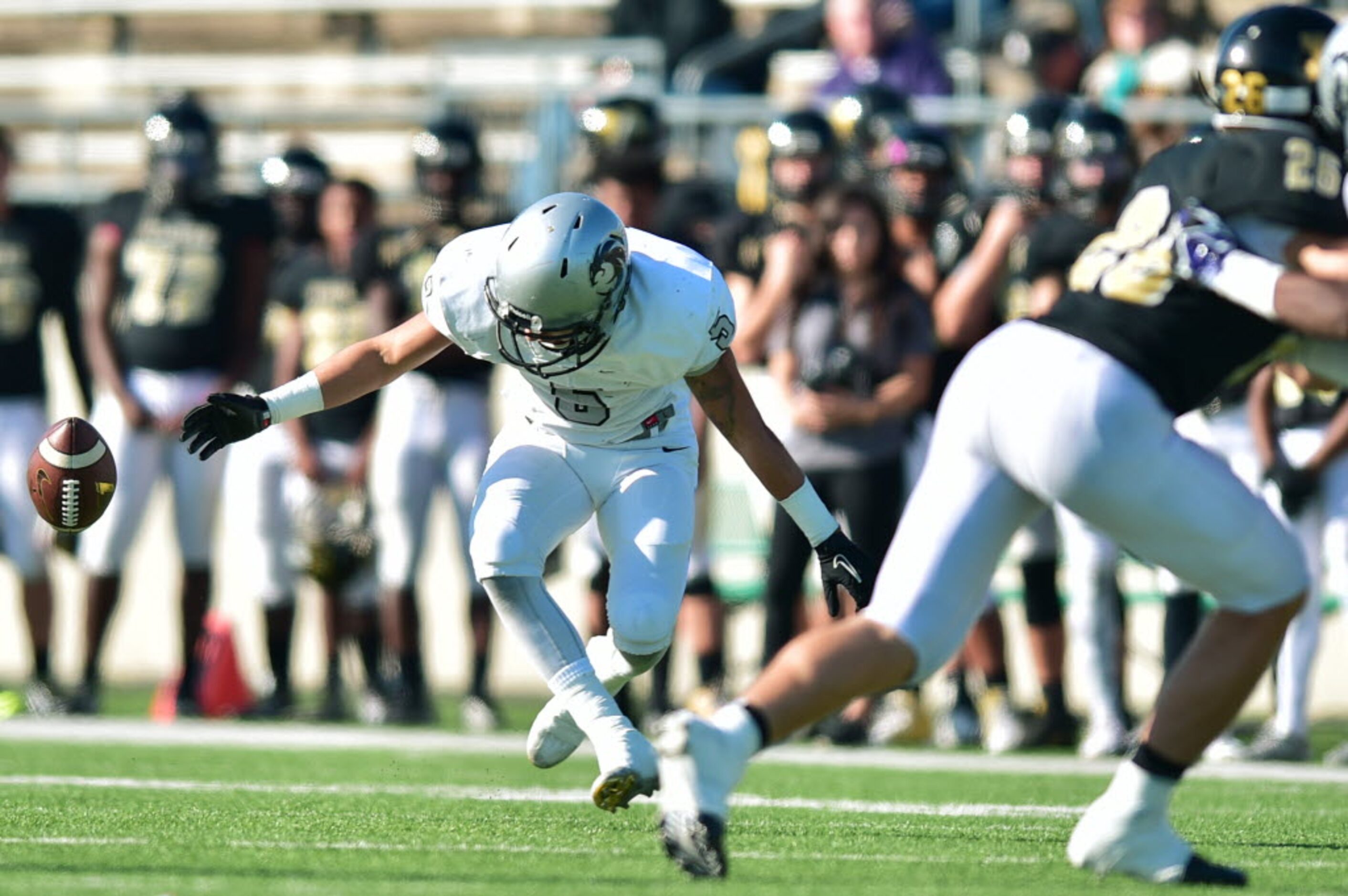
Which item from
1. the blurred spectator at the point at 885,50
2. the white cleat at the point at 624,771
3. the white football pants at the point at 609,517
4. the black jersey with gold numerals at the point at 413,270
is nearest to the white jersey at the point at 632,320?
the white football pants at the point at 609,517

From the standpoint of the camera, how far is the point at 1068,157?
325 inches

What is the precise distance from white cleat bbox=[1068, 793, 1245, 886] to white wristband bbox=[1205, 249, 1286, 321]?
3.40 feet

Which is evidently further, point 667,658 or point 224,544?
point 224,544

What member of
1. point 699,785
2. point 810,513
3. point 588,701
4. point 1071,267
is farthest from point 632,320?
point 1071,267

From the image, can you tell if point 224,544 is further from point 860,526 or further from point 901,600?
point 901,600

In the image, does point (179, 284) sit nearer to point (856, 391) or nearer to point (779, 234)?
point (779, 234)

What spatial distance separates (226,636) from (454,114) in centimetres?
312

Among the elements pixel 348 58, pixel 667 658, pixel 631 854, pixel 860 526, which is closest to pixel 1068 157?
pixel 860 526

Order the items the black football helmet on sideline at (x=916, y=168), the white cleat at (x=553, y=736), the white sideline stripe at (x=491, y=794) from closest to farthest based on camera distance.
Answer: the white cleat at (x=553, y=736) < the white sideline stripe at (x=491, y=794) < the black football helmet on sideline at (x=916, y=168)

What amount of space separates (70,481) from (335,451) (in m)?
3.81

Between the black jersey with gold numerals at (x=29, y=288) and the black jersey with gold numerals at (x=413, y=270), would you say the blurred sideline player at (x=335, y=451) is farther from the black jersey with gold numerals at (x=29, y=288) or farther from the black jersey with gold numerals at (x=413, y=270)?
the black jersey with gold numerals at (x=29, y=288)

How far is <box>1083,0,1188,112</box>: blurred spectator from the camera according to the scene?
1087 centimetres

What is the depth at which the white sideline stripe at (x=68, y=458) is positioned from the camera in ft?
18.0

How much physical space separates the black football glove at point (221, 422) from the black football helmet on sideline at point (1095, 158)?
410 cm
